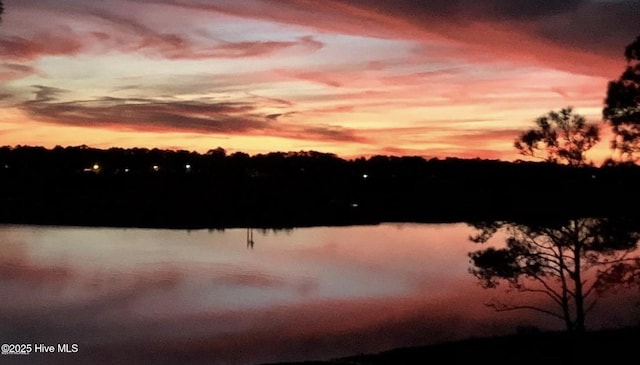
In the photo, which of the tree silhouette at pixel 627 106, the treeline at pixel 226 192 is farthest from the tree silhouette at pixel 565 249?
the treeline at pixel 226 192

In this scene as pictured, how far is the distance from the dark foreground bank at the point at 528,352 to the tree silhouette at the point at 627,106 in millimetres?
4211

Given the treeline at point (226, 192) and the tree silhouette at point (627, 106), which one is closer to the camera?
the tree silhouette at point (627, 106)

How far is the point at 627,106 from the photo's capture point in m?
15.4

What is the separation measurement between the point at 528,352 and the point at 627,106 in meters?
6.12

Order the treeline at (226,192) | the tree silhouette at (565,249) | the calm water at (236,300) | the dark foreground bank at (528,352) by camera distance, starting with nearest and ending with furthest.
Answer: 1. the dark foreground bank at (528,352)
2. the tree silhouette at (565,249)
3. the calm water at (236,300)
4. the treeline at (226,192)

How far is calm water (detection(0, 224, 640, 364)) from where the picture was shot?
826 inches

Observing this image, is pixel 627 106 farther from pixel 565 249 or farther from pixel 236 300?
pixel 236 300

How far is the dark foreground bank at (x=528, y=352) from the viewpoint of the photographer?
12180mm

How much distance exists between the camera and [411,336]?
22.6 meters

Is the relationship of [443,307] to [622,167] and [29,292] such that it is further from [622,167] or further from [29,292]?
[29,292]

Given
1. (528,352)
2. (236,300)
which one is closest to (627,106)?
(528,352)

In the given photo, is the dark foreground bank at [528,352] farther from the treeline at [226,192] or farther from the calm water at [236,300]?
the treeline at [226,192]

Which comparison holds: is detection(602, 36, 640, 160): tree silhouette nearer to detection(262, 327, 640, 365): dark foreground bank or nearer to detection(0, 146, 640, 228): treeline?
detection(262, 327, 640, 365): dark foreground bank

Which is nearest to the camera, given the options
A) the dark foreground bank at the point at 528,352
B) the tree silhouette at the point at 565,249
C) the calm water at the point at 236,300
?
the dark foreground bank at the point at 528,352
